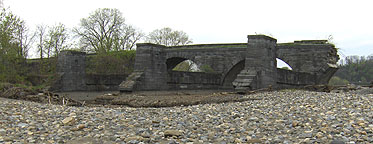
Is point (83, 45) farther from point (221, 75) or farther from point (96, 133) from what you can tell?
point (96, 133)

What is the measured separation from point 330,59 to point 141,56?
11822 mm

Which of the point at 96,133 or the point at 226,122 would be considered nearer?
the point at 96,133

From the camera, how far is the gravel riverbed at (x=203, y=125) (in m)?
5.43

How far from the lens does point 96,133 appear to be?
5.97 metres

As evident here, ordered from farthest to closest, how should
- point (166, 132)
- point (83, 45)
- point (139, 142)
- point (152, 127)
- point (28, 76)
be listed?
point (83, 45), point (28, 76), point (152, 127), point (166, 132), point (139, 142)

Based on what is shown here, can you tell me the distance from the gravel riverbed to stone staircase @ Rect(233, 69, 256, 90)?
6.82 meters

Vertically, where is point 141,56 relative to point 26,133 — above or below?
above

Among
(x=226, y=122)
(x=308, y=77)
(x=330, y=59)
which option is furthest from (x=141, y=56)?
(x=226, y=122)

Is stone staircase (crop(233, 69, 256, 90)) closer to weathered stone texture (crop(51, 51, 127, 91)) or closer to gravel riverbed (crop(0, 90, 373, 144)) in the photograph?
gravel riverbed (crop(0, 90, 373, 144))

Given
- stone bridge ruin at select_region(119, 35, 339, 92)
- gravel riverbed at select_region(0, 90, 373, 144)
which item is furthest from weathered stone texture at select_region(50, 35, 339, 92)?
gravel riverbed at select_region(0, 90, 373, 144)

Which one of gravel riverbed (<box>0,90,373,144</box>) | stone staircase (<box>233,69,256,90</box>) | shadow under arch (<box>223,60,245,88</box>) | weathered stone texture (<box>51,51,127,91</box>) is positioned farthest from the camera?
shadow under arch (<box>223,60,245,88</box>)

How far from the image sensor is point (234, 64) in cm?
2277

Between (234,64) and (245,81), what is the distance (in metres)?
7.60

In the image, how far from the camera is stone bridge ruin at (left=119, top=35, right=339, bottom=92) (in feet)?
52.6
